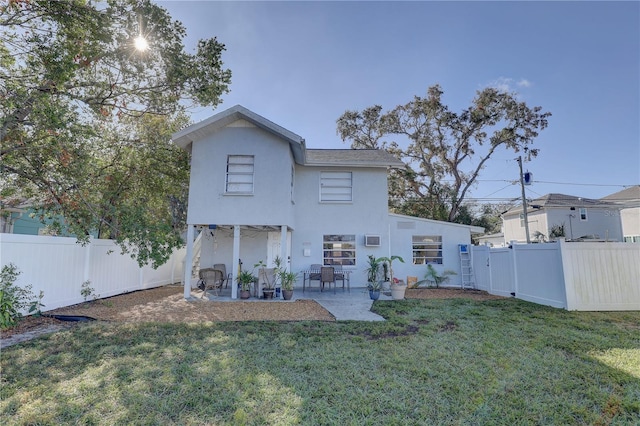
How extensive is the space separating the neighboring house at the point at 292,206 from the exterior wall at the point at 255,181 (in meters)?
0.03

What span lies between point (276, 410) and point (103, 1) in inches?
363

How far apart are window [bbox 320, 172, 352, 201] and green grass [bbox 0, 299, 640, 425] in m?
7.27

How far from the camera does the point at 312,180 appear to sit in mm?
13180

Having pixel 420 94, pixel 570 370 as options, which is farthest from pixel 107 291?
pixel 420 94

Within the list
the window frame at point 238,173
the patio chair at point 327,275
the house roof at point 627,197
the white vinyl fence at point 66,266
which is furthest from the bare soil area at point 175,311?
the house roof at point 627,197

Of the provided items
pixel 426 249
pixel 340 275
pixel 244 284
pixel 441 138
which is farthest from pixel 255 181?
pixel 441 138

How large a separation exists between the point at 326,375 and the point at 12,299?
6583 mm

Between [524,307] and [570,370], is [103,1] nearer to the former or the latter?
[570,370]

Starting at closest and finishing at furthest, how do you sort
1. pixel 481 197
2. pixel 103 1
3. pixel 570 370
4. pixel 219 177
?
→ pixel 570 370
pixel 103 1
pixel 219 177
pixel 481 197

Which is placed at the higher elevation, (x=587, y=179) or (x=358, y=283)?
(x=587, y=179)

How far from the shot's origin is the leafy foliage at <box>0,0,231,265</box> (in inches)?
255

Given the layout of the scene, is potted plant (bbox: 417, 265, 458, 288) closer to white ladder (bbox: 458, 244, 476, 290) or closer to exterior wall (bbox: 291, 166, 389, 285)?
white ladder (bbox: 458, 244, 476, 290)

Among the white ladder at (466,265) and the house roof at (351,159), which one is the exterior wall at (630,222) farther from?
the house roof at (351,159)

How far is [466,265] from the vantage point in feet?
44.8
